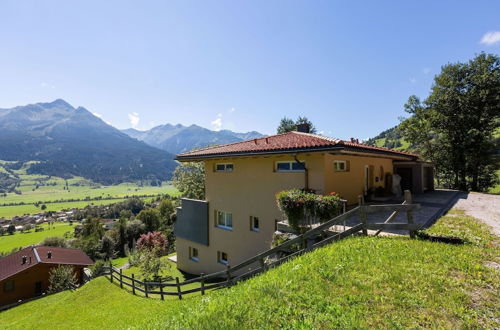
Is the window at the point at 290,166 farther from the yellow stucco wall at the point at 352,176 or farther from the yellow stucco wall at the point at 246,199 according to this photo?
the yellow stucco wall at the point at 352,176

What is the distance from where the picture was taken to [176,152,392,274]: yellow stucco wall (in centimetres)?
1102

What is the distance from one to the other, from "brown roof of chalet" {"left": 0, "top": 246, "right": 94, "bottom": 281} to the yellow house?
78.2 feet

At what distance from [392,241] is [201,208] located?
1205cm

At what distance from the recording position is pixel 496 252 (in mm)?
5820

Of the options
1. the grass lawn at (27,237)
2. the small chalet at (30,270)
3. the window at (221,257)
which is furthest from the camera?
the grass lawn at (27,237)

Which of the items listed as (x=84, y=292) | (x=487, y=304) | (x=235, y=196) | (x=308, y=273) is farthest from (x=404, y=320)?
(x=84, y=292)

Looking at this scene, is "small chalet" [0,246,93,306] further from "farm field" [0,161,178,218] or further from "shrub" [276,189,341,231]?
"farm field" [0,161,178,218]

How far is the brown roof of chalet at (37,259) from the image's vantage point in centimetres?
2866

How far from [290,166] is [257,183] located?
221 centimetres

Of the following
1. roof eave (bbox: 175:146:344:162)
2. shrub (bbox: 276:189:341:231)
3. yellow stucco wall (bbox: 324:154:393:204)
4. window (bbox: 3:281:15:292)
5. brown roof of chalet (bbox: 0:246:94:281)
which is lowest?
window (bbox: 3:281:15:292)

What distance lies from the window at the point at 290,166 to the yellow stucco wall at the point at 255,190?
201 millimetres

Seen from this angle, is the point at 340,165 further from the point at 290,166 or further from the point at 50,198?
the point at 50,198

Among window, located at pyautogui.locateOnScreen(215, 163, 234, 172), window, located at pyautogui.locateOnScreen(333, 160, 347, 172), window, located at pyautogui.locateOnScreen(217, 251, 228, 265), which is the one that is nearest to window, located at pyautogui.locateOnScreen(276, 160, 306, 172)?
window, located at pyautogui.locateOnScreen(333, 160, 347, 172)

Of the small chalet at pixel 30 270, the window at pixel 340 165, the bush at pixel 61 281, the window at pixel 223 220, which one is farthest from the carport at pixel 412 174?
the small chalet at pixel 30 270
